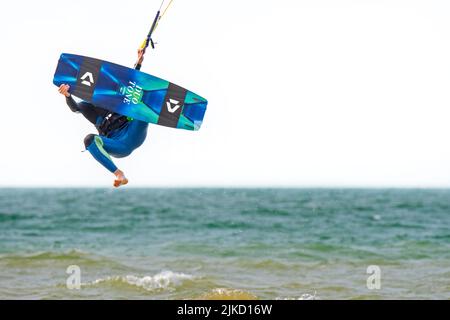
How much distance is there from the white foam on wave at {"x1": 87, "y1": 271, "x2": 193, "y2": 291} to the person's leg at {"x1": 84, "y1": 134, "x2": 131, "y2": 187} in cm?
1158

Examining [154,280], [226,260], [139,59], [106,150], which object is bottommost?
[154,280]

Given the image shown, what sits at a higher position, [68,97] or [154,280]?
[68,97]

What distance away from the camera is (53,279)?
20.5 m

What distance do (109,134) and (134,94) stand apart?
83cm

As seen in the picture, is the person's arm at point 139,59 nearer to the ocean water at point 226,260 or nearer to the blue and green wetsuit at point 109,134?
the blue and green wetsuit at point 109,134

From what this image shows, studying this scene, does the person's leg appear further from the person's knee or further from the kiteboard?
the kiteboard

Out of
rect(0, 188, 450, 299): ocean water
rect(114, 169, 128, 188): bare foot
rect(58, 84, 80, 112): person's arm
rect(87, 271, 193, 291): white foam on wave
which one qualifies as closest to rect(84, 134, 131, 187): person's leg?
rect(114, 169, 128, 188): bare foot

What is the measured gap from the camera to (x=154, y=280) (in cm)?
2017

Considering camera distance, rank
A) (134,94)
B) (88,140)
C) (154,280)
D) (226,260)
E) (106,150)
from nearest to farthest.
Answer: (134,94) → (88,140) → (106,150) → (154,280) → (226,260)

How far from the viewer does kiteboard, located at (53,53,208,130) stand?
7.76 meters

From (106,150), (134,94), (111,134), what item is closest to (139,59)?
(134,94)

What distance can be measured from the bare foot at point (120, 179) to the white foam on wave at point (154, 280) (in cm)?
1167

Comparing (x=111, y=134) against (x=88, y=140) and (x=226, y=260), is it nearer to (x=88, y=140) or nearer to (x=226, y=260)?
(x=88, y=140)
